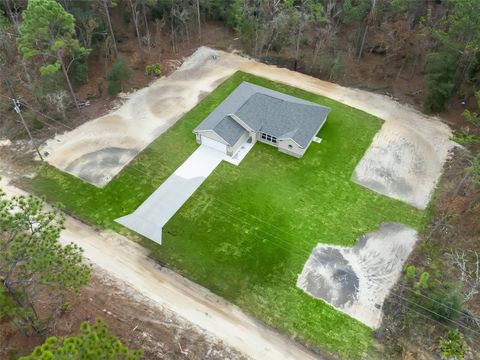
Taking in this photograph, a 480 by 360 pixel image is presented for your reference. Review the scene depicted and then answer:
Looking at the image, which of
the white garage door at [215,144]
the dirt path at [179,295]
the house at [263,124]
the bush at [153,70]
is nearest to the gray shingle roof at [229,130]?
the house at [263,124]

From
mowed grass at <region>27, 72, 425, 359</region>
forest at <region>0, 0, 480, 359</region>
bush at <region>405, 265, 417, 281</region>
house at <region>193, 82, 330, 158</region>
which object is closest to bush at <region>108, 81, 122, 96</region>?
forest at <region>0, 0, 480, 359</region>

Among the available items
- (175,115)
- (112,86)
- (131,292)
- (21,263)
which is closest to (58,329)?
(131,292)

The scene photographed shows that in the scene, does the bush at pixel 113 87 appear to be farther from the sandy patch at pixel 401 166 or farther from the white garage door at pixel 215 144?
the sandy patch at pixel 401 166

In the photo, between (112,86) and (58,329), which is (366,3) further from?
(58,329)

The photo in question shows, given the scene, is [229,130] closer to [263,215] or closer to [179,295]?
[263,215]

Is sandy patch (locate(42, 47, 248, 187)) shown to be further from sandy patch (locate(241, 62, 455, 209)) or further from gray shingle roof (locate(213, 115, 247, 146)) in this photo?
gray shingle roof (locate(213, 115, 247, 146))
